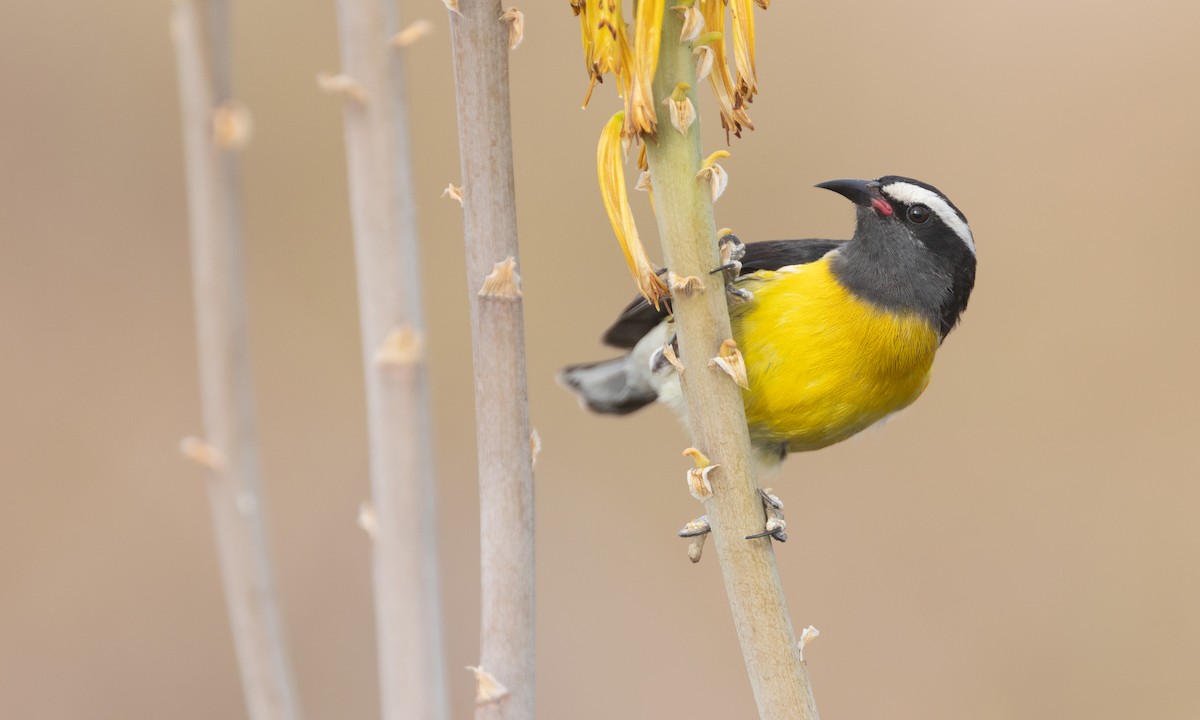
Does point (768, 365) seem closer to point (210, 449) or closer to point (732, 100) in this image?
point (732, 100)

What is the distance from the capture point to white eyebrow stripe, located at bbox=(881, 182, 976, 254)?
8.75 ft

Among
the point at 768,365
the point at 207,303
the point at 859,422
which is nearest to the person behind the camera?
the point at 207,303

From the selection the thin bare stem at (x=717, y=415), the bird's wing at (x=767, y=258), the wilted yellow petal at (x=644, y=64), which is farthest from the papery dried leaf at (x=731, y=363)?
the bird's wing at (x=767, y=258)

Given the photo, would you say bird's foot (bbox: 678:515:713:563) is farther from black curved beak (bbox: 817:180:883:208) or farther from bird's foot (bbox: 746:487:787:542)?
black curved beak (bbox: 817:180:883:208)

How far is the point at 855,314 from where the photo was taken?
2625 millimetres

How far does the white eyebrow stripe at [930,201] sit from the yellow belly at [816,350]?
236 millimetres

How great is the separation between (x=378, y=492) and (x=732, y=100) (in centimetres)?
75

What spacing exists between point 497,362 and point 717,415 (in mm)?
347

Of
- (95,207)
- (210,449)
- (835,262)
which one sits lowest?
(210,449)

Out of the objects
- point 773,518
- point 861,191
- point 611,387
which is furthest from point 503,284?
point 611,387

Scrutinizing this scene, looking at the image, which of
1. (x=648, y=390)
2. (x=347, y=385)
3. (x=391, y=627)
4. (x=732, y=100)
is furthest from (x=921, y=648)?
(x=391, y=627)

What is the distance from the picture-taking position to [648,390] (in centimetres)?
356

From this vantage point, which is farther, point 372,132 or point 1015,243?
point 1015,243

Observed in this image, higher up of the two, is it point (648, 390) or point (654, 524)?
point (648, 390)
